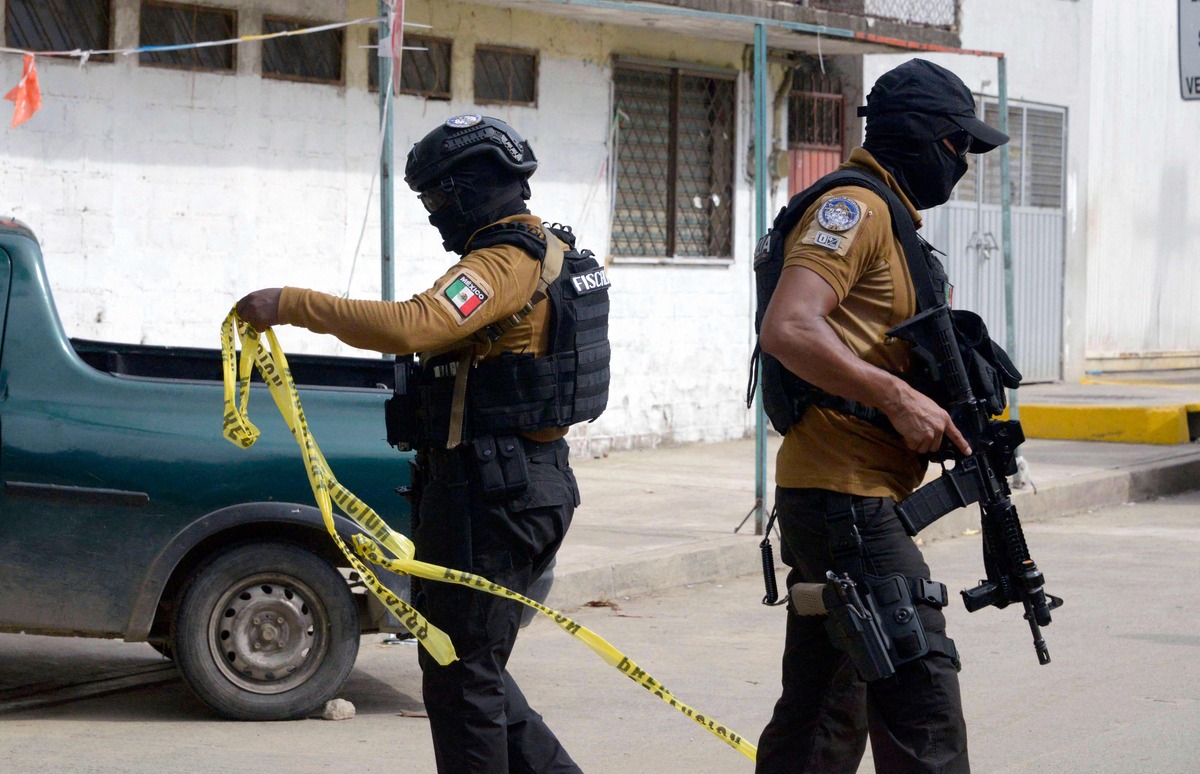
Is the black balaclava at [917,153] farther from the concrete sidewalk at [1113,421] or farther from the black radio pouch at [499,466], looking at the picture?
the concrete sidewalk at [1113,421]

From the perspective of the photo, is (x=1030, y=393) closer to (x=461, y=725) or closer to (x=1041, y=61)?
(x=1041, y=61)

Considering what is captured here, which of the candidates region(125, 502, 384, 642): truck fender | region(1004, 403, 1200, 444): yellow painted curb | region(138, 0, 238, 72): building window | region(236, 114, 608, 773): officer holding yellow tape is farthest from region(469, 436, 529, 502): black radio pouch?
region(1004, 403, 1200, 444): yellow painted curb

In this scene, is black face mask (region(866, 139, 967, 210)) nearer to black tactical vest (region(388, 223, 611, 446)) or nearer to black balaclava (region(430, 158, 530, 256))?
black tactical vest (region(388, 223, 611, 446))

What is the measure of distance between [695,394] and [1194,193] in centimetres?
1242

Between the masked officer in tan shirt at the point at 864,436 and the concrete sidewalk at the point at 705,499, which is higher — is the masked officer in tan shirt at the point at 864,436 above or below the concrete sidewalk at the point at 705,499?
above

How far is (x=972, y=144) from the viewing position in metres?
3.74

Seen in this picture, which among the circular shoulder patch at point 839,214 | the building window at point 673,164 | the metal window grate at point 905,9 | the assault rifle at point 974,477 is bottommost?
the assault rifle at point 974,477

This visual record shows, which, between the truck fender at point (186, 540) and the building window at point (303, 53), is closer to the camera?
the truck fender at point (186, 540)

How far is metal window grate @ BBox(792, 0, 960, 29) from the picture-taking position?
14242 millimetres

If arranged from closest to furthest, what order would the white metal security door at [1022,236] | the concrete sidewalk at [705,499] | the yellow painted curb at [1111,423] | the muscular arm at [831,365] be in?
the muscular arm at [831,365], the concrete sidewalk at [705,499], the yellow painted curb at [1111,423], the white metal security door at [1022,236]

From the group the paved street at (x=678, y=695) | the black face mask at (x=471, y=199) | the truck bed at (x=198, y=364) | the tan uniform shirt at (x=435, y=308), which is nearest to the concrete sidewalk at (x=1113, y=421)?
the paved street at (x=678, y=695)

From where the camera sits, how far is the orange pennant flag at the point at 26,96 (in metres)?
8.79

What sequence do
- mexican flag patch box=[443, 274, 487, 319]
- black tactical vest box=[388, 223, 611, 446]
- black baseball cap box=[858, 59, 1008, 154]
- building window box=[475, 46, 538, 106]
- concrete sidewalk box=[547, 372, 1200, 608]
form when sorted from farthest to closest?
1. building window box=[475, 46, 538, 106]
2. concrete sidewalk box=[547, 372, 1200, 608]
3. black tactical vest box=[388, 223, 611, 446]
4. black baseball cap box=[858, 59, 1008, 154]
5. mexican flag patch box=[443, 274, 487, 319]

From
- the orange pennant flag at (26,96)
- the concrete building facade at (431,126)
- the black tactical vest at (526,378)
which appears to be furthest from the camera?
the concrete building facade at (431,126)
